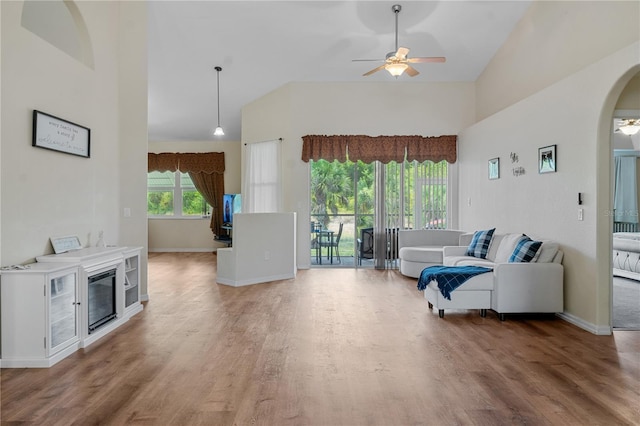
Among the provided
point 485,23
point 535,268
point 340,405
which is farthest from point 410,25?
point 340,405

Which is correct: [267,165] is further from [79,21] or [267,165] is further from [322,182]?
[79,21]

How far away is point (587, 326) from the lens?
3.84 metres

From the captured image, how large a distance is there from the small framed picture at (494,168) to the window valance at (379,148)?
54.2 inches

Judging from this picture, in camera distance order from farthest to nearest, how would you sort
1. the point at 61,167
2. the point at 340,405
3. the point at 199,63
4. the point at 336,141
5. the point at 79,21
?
the point at 336,141
the point at 199,63
the point at 79,21
the point at 61,167
the point at 340,405

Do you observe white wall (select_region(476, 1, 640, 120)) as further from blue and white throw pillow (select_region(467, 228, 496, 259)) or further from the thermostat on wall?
the thermostat on wall

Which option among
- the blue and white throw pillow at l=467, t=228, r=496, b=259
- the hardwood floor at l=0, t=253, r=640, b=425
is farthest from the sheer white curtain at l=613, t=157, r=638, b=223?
the hardwood floor at l=0, t=253, r=640, b=425

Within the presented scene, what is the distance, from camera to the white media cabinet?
2.89 m

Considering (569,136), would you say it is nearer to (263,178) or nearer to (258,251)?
(258,251)

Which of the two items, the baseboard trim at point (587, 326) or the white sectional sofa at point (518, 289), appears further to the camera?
the white sectional sofa at point (518, 289)

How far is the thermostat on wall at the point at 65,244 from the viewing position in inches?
140

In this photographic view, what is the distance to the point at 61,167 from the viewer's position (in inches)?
144

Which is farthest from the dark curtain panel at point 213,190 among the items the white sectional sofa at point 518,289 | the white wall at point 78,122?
the white sectional sofa at point 518,289

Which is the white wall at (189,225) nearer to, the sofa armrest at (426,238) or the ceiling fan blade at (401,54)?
the sofa armrest at (426,238)

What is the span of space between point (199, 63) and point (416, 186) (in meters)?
4.38
